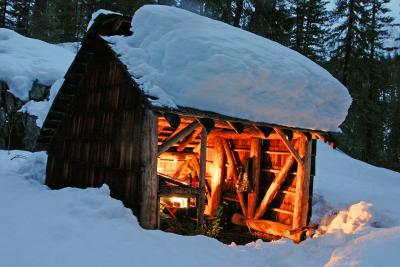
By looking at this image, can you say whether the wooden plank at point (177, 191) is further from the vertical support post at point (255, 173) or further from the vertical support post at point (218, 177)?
the vertical support post at point (218, 177)

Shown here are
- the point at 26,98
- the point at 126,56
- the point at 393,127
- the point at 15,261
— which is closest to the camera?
the point at 15,261

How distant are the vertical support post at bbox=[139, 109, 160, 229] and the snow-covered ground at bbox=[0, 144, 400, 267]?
42cm

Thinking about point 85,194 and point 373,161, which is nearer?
point 85,194

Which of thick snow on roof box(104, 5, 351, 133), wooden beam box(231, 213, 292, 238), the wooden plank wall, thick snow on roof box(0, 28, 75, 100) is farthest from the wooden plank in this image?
thick snow on roof box(0, 28, 75, 100)

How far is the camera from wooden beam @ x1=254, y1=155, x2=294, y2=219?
10900 millimetres

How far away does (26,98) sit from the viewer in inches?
714

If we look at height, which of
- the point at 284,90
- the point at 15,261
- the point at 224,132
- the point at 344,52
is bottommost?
the point at 15,261

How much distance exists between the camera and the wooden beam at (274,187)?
1090 cm

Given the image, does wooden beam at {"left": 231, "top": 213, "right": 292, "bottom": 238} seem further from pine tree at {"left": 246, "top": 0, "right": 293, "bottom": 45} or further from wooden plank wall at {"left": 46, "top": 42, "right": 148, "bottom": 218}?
pine tree at {"left": 246, "top": 0, "right": 293, "bottom": 45}

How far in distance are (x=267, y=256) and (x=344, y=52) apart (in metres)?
22.3

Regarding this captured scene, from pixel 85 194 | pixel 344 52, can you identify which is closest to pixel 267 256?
pixel 85 194

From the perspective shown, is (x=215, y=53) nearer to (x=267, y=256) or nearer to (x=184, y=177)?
(x=267, y=256)

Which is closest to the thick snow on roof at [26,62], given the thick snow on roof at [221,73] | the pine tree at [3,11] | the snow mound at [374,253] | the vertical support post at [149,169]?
the pine tree at [3,11]

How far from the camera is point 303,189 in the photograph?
10477 mm
